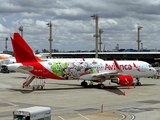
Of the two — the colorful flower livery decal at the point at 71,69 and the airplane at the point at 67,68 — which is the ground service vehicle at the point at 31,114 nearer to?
the airplane at the point at 67,68

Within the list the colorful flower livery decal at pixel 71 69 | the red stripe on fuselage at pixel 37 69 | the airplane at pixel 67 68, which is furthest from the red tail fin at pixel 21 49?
the colorful flower livery decal at pixel 71 69

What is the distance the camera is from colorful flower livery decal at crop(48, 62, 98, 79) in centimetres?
4112

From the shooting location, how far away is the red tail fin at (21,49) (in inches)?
1537

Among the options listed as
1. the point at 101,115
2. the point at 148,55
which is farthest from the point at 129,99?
the point at 148,55

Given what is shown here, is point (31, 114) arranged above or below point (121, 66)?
below

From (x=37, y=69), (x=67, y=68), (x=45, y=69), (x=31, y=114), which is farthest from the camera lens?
(x=67, y=68)

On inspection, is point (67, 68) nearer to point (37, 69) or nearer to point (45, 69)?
point (45, 69)

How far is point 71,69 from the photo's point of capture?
4181 centimetres

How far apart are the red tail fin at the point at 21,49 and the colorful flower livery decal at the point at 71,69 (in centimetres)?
360

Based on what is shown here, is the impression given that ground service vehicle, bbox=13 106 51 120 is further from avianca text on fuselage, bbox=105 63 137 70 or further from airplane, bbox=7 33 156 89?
avianca text on fuselage, bbox=105 63 137 70

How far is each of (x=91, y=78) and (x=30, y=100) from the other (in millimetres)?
14393

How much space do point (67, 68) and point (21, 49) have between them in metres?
7.95

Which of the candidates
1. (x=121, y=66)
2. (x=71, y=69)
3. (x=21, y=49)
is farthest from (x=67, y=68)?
(x=121, y=66)

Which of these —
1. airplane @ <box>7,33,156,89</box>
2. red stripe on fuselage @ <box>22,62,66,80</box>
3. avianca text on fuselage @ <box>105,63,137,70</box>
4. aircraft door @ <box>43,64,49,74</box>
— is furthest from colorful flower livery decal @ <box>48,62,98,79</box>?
avianca text on fuselage @ <box>105,63,137,70</box>
